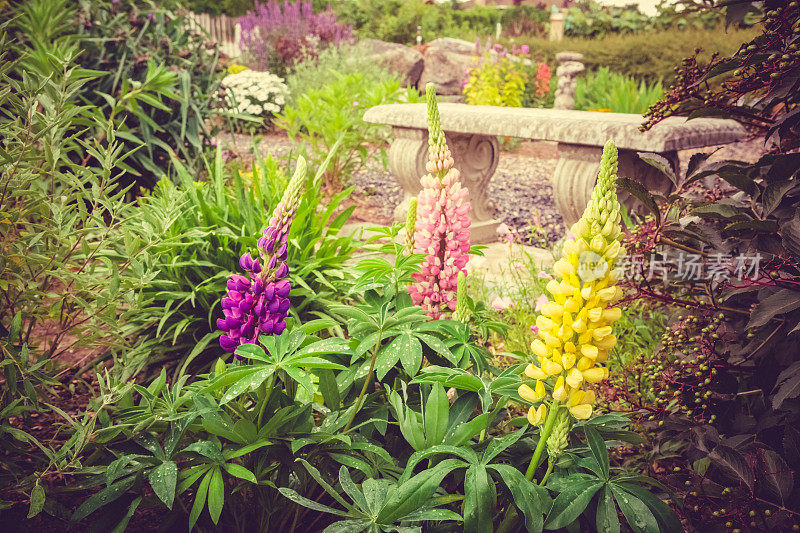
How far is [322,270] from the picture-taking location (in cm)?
251

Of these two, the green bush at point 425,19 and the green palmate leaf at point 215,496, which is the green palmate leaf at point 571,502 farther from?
the green bush at point 425,19

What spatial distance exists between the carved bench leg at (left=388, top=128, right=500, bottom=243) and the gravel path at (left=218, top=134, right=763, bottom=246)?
0.91ft

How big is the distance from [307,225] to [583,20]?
1693cm

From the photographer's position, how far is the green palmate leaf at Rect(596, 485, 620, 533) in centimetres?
98

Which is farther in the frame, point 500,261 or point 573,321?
point 500,261


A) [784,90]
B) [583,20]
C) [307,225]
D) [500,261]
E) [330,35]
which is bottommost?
[500,261]

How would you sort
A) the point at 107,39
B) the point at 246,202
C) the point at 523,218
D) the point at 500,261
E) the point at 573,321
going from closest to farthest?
the point at 573,321 → the point at 246,202 → the point at 107,39 → the point at 500,261 → the point at 523,218

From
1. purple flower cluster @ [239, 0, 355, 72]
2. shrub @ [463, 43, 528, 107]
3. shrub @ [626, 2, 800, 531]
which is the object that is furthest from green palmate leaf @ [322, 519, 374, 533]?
purple flower cluster @ [239, 0, 355, 72]

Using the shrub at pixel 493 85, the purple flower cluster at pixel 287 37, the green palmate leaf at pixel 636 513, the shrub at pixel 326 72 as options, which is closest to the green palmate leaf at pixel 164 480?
the green palmate leaf at pixel 636 513

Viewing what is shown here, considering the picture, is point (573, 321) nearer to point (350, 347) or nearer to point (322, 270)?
point (350, 347)

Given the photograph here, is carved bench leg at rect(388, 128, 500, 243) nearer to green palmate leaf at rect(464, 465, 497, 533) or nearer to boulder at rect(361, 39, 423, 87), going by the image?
green palmate leaf at rect(464, 465, 497, 533)

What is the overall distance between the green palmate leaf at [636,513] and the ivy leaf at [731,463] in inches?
15.7

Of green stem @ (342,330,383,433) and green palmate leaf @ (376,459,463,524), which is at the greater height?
green stem @ (342,330,383,433)

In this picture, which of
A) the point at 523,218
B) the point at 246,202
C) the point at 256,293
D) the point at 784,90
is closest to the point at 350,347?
the point at 256,293
